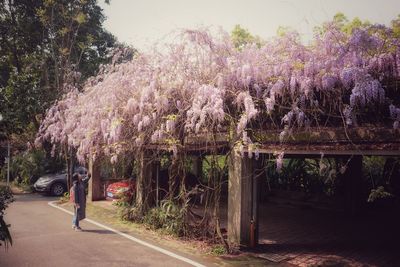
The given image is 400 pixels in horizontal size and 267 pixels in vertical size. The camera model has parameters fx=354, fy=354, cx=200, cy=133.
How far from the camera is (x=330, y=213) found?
14703mm

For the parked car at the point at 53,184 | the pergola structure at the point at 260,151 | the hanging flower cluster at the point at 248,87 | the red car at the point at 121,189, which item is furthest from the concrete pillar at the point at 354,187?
the parked car at the point at 53,184

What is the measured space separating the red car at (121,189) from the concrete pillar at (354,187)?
8.74 meters

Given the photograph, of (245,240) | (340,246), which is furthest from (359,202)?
(245,240)

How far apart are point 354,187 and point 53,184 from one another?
14.6 m

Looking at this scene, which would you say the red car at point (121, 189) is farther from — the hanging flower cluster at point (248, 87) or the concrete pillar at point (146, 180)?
the hanging flower cluster at point (248, 87)

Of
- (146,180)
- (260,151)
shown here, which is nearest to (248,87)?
(260,151)

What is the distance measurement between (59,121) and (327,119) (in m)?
11.8

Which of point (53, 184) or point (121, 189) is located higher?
point (121, 189)

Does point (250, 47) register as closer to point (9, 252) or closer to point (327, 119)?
point (327, 119)

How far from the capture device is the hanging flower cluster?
21.5 ft

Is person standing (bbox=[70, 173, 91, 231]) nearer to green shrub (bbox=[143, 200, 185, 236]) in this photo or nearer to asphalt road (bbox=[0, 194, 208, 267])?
asphalt road (bbox=[0, 194, 208, 267])

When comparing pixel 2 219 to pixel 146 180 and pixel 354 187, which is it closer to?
pixel 146 180

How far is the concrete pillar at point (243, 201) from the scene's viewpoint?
8477 millimetres

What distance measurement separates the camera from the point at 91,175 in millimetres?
15906
